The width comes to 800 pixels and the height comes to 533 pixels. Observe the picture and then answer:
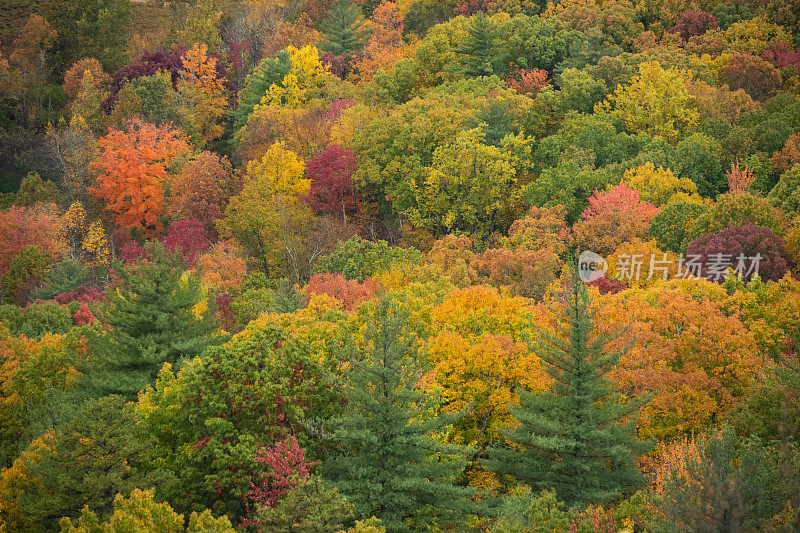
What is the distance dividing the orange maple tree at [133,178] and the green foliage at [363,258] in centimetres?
2951

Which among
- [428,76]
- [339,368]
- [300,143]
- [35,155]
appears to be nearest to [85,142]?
[35,155]

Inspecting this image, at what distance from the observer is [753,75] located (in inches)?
2443

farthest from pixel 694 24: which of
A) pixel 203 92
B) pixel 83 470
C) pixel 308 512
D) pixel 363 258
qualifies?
pixel 83 470

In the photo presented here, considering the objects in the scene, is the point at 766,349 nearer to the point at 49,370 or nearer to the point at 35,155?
the point at 49,370

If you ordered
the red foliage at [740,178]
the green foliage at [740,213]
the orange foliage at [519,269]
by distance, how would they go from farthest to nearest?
the red foliage at [740,178], the orange foliage at [519,269], the green foliage at [740,213]

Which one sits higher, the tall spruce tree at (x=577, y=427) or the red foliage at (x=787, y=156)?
the red foliage at (x=787, y=156)

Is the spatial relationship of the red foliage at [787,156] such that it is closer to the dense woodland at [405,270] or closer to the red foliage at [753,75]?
the dense woodland at [405,270]

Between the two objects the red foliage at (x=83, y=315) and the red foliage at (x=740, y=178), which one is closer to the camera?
the red foliage at (x=740, y=178)

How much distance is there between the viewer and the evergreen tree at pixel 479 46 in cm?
7031

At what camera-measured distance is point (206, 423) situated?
24.2 m

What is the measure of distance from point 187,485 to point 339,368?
627 cm

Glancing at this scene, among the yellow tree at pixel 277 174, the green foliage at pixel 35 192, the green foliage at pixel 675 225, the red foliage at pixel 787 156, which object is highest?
the red foliage at pixel 787 156

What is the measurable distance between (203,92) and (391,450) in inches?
2851

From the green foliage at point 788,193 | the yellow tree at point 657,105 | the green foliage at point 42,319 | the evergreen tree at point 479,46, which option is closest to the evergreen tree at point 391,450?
the green foliage at point 788,193
